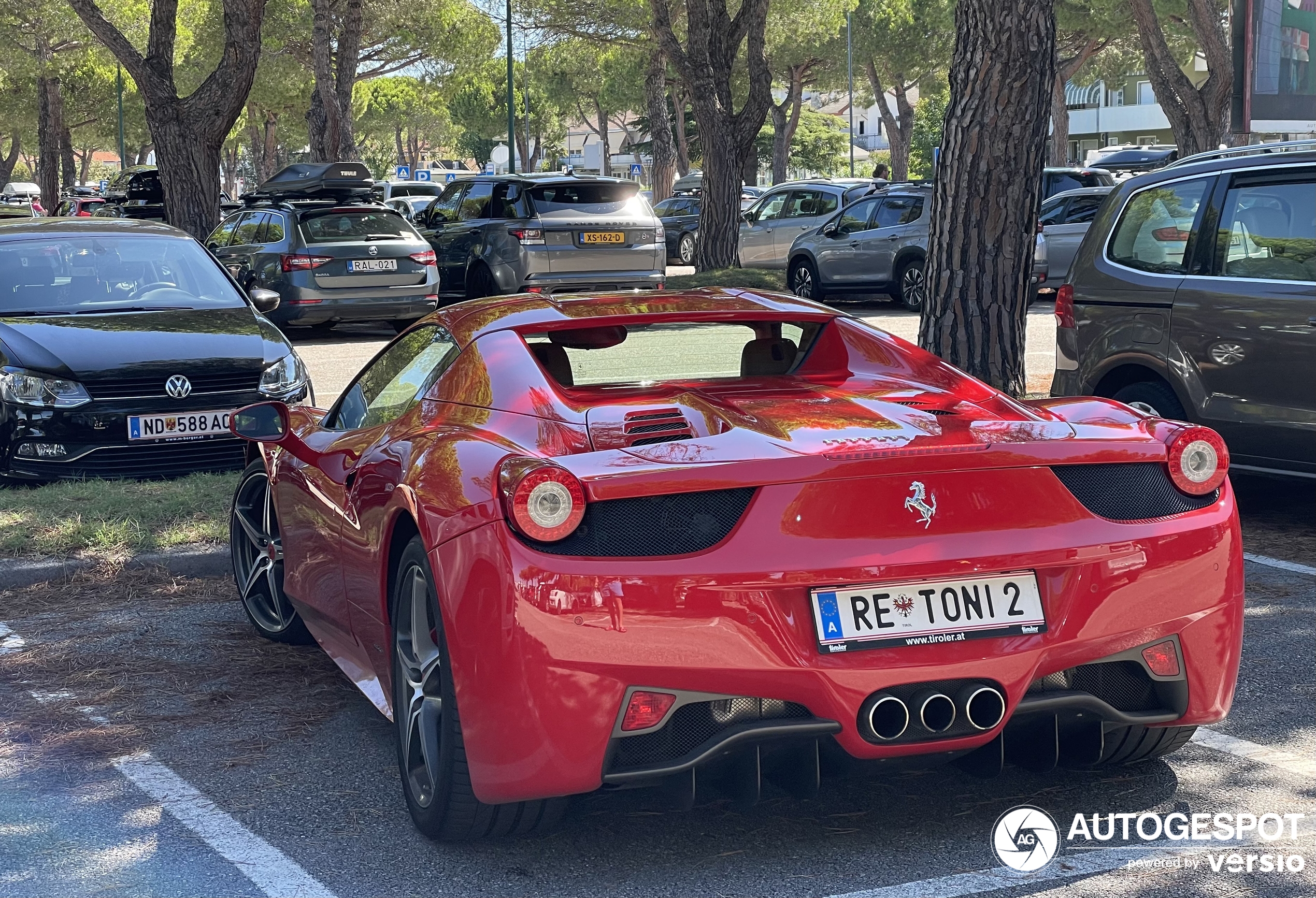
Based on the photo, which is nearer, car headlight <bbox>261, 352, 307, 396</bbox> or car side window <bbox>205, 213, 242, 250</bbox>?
car headlight <bbox>261, 352, 307, 396</bbox>

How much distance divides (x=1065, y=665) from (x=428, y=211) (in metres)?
19.3

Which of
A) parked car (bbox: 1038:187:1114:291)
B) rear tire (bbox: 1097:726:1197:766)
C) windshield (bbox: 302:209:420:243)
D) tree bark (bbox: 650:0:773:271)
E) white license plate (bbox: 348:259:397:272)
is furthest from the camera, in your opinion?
tree bark (bbox: 650:0:773:271)

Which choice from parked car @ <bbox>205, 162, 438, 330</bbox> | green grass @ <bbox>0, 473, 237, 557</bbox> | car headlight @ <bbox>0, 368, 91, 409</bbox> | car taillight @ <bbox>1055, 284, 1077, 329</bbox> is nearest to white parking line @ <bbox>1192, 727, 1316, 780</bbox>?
car taillight @ <bbox>1055, 284, 1077, 329</bbox>

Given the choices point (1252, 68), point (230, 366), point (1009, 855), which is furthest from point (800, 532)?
point (1252, 68)

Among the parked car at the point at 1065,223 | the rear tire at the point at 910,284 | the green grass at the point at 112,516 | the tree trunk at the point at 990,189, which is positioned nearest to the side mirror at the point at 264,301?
the green grass at the point at 112,516

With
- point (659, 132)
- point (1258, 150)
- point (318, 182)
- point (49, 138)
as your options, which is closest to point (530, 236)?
point (318, 182)

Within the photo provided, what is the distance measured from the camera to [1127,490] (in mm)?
3666

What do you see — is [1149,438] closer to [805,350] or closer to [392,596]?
[805,350]

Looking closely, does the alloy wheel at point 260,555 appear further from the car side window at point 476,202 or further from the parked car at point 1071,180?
the parked car at point 1071,180

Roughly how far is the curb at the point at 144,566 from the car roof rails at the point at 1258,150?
15.8 feet

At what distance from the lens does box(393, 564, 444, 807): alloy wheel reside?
3723 millimetres

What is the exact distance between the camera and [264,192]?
20391 millimetres

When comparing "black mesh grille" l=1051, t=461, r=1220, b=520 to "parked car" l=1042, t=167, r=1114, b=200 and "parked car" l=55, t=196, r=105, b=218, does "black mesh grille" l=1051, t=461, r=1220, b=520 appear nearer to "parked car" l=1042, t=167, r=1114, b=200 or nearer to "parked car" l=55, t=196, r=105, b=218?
"parked car" l=1042, t=167, r=1114, b=200

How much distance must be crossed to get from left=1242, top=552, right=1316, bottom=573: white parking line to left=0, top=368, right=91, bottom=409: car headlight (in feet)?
18.7
